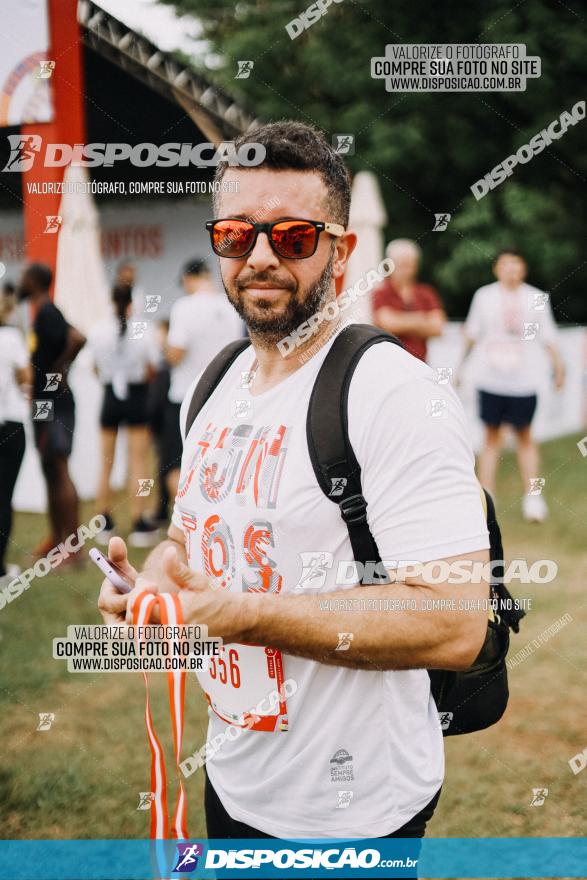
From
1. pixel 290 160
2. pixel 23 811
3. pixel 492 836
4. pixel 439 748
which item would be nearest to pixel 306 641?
pixel 439 748

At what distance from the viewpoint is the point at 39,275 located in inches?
226

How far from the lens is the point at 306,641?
1492 millimetres

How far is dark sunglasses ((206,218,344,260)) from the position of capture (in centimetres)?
169

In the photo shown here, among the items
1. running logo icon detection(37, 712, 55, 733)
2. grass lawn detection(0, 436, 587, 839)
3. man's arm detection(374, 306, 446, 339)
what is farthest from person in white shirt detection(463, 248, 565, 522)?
running logo icon detection(37, 712, 55, 733)

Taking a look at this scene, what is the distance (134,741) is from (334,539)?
2.72 m

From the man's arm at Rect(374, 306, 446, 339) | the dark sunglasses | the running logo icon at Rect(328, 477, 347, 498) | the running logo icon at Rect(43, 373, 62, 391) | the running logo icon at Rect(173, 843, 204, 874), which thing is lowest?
the running logo icon at Rect(173, 843, 204, 874)

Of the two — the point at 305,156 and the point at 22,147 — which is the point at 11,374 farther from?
the point at 305,156

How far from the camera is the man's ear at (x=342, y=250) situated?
1.78 m

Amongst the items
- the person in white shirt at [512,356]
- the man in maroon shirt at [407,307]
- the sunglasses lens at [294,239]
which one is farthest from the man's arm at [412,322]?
the sunglasses lens at [294,239]

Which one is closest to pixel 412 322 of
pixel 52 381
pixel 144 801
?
pixel 52 381

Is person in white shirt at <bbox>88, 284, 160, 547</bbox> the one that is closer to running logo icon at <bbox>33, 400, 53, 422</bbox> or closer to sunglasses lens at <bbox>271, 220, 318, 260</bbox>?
running logo icon at <bbox>33, 400, 53, 422</bbox>

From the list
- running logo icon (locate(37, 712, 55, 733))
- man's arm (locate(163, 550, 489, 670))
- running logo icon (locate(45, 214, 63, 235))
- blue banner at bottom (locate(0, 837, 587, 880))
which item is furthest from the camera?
running logo icon (locate(45, 214, 63, 235))

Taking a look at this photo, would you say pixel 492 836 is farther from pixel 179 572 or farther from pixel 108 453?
pixel 108 453

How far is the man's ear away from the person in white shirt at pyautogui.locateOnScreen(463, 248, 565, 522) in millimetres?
5504
